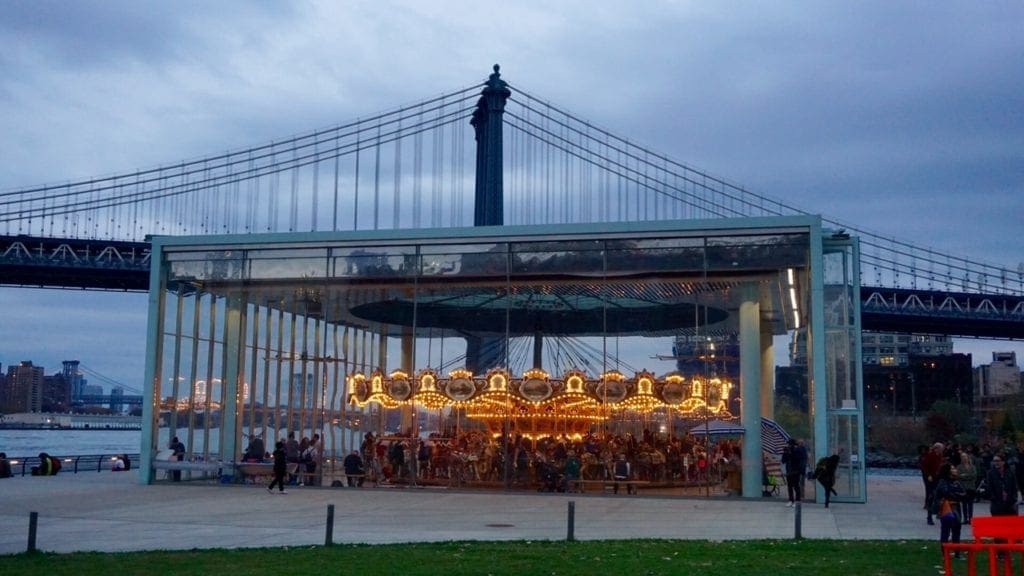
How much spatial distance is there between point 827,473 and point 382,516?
31.0 feet

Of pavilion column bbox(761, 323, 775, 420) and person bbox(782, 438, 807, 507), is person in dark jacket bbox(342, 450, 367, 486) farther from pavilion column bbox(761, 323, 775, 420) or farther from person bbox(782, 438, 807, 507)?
pavilion column bbox(761, 323, 775, 420)

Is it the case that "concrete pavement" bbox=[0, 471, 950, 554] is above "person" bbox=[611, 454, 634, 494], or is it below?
below

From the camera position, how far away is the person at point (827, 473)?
2311cm

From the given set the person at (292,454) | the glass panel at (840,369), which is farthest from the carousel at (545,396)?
the glass panel at (840,369)

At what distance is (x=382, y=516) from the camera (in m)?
20.0

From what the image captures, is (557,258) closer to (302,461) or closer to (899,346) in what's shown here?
(302,461)

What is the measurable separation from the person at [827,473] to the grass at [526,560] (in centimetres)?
782

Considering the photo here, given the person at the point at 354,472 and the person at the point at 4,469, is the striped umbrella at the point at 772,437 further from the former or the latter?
the person at the point at 4,469

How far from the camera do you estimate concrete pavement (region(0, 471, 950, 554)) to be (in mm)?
16453

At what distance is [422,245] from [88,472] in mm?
14375

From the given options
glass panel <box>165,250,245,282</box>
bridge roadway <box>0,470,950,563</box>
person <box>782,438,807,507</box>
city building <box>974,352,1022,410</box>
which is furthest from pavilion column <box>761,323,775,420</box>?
city building <box>974,352,1022,410</box>

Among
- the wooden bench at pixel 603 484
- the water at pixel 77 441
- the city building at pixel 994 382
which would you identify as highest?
the city building at pixel 994 382

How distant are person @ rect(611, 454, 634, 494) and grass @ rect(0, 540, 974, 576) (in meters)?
11.4

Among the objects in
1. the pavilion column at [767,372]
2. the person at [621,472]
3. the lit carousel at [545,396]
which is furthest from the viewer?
the pavilion column at [767,372]
